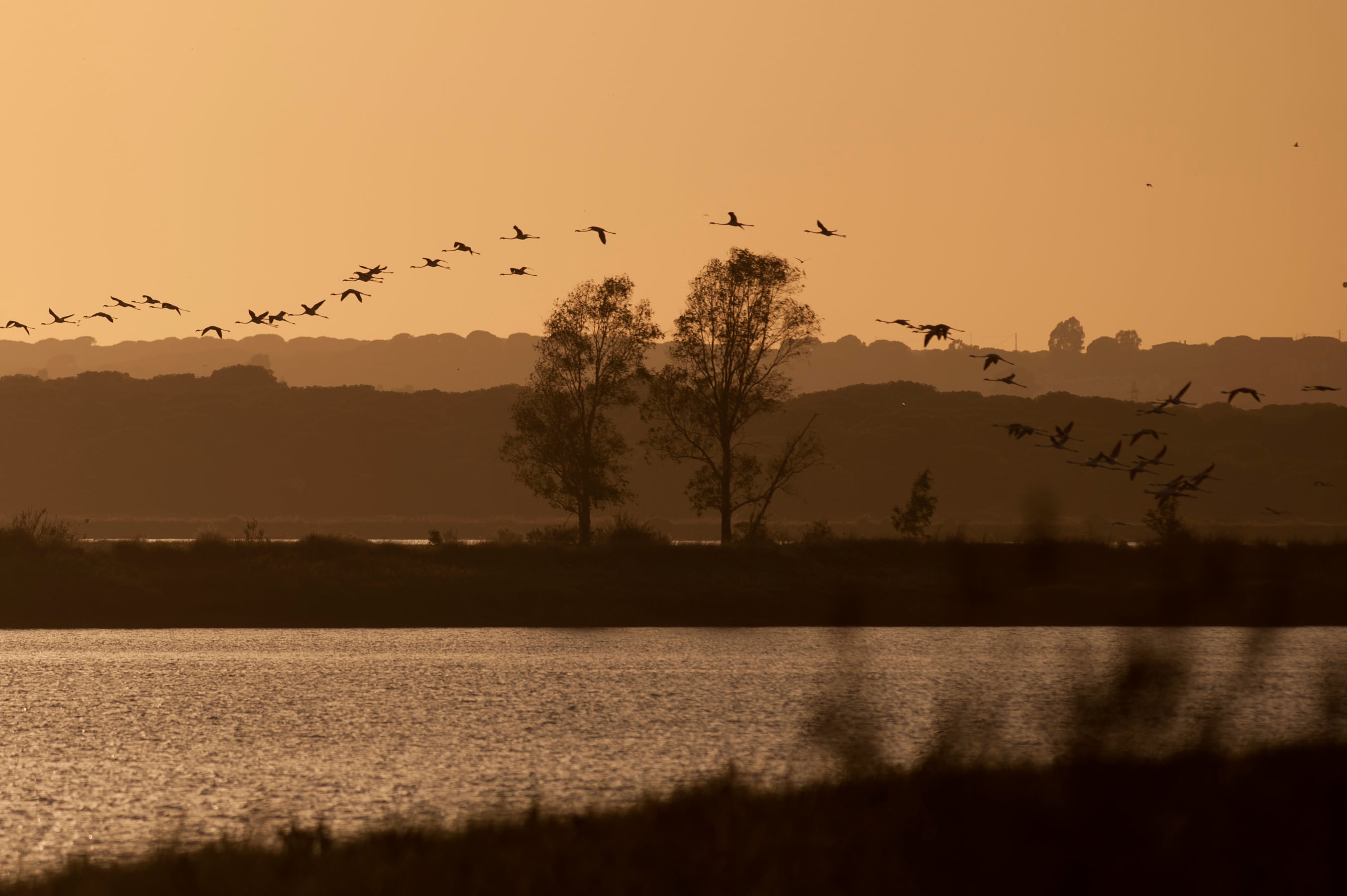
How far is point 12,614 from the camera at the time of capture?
75875mm

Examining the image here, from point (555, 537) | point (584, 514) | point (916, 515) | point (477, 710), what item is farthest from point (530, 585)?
point (477, 710)

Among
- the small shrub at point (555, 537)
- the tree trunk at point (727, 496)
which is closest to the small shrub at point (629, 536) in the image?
the small shrub at point (555, 537)

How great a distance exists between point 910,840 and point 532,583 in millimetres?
64114

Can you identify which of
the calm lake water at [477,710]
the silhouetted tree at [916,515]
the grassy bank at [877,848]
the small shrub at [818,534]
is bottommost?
the calm lake water at [477,710]

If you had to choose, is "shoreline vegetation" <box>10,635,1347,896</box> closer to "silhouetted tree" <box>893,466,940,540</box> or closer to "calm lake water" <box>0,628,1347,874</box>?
"calm lake water" <box>0,628,1347,874</box>

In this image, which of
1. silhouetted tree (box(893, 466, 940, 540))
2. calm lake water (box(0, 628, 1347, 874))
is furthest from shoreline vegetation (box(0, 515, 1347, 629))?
silhouetted tree (box(893, 466, 940, 540))

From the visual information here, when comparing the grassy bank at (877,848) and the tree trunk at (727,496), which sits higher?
the tree trunk at (727,496)

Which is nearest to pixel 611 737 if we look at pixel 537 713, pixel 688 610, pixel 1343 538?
pixel 537 713

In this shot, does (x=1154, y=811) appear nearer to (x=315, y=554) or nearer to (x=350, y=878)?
(x=350, y=878)

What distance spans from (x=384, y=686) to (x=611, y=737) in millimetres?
16992

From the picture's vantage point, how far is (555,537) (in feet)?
297

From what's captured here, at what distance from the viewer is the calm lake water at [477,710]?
3008 cm

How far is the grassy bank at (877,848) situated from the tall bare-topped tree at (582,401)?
68331 mm

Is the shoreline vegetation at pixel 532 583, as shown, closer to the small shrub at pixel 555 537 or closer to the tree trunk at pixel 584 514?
the small shrub at pixel 555 537
